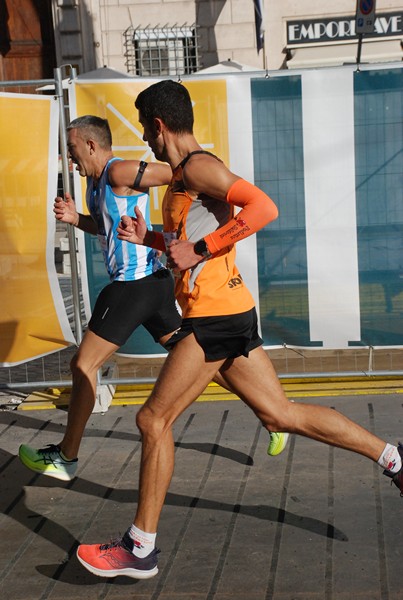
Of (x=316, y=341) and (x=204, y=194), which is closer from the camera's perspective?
(x=204, y=194)

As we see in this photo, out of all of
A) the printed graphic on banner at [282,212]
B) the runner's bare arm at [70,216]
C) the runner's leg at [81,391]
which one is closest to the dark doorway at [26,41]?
the printed graphic on banner at [282,212]

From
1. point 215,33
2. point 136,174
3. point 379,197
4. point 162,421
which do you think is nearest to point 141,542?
point 162,421

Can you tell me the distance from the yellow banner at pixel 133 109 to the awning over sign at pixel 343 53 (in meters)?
16.7

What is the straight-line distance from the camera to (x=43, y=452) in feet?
18.6

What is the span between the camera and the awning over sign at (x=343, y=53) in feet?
75.8

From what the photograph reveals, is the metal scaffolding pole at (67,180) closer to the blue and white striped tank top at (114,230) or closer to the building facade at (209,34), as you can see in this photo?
the blue and white striped tank top at (114,230)

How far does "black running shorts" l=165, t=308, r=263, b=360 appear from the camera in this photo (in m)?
4.40

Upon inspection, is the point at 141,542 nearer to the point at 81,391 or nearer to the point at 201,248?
the point at 201,248

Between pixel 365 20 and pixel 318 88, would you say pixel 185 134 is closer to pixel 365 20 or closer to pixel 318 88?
pixel 318 88

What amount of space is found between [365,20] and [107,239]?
37.1 feet

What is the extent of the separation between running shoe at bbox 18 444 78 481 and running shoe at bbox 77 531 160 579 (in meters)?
1.29

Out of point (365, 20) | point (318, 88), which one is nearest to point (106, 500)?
point (318, 88)

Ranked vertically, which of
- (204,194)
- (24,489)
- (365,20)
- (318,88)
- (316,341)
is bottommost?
(24,489)

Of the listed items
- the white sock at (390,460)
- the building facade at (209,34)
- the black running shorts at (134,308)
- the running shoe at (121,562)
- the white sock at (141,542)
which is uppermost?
the building facade at (209,34)
